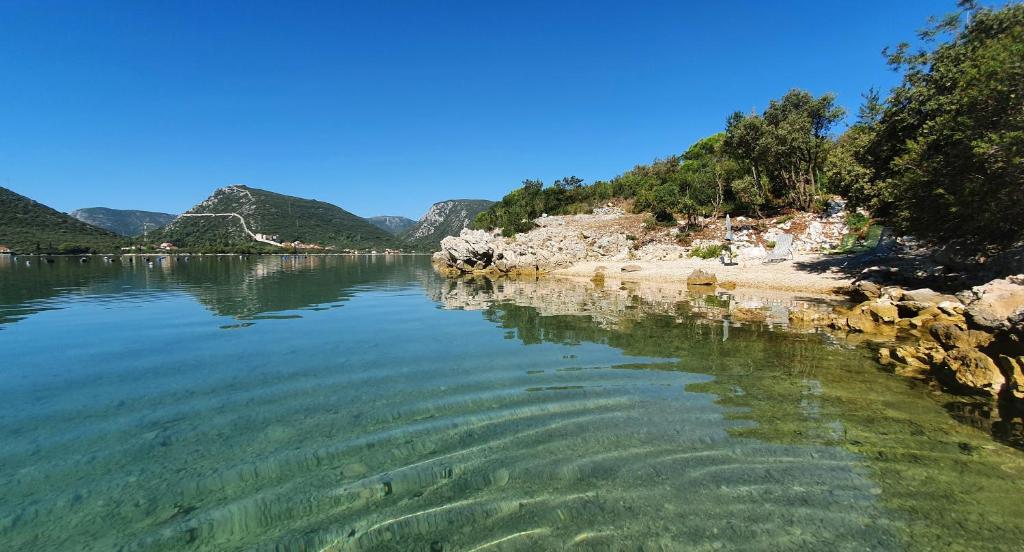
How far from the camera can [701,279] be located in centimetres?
2742

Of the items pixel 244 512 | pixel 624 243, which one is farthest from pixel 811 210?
pixel 244 512

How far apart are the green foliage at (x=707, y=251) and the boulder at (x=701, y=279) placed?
297 inches

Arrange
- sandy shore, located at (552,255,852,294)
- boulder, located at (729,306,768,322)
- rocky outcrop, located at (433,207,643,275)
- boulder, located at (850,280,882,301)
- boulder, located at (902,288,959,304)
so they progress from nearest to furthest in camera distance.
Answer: boulder, located at (902,288,959,304), boulder, located at (729,306,768,322), boulder, located at (850,280,882,301), sandy shore, located at (552,255,852,294), rocky outcrop, located at (433,207,643,275)

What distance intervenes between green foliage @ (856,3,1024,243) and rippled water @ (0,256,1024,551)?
7965mm

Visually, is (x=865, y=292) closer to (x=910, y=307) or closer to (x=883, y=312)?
(x=910, y=307)

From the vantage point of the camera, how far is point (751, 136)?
3762cm

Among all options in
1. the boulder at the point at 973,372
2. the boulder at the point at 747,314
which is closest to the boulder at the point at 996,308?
the boulder at the point at 973,372

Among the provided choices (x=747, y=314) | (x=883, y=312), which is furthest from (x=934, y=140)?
(x=747, y=314)

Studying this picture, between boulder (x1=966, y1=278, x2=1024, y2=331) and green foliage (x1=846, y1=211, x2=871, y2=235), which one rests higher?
green foliage (x1=846, y1=211, x2=871, y2=235)

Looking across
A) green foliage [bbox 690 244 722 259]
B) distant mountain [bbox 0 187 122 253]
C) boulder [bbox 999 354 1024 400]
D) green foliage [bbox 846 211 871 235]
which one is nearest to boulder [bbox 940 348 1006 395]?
boulder [bbox 999 354 1024 400]

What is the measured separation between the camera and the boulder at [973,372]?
24.6 feet

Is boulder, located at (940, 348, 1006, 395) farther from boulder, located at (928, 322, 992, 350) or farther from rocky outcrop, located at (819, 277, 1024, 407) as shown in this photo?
boulder, located at (928, 322, 992, 350)

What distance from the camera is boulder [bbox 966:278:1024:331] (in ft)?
29.8

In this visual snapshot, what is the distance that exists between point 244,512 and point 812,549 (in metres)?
5.12
